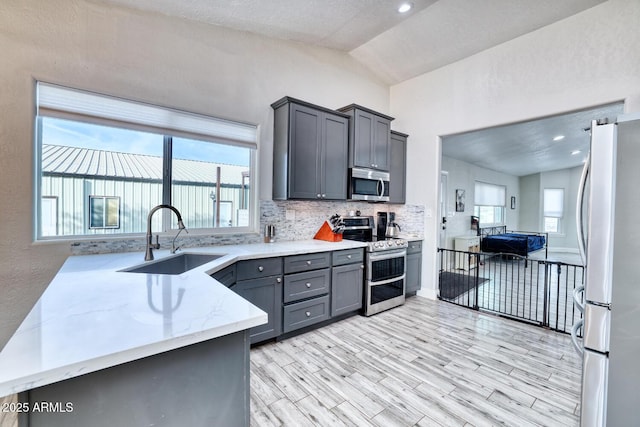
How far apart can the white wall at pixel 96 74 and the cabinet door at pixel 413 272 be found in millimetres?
2232

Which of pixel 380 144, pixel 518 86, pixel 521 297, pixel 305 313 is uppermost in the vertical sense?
pixel 518 86

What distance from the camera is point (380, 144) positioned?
12.6 feet

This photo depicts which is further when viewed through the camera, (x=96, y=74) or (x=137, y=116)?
(x=137, y=116)

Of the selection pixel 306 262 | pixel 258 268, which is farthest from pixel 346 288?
pixel 258 268

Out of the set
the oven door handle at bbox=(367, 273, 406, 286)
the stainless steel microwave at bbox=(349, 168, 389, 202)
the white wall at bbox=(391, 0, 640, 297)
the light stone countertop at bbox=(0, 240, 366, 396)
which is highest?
the white wall at bbox=(391, 0, 640, 297)

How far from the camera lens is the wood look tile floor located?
1.76 meters

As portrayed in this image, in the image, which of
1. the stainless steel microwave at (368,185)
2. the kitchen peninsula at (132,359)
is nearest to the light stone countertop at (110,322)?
the kitchen peninsula at (132,359)

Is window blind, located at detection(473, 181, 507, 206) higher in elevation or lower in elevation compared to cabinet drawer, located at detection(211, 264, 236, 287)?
higher

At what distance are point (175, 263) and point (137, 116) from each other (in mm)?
1351

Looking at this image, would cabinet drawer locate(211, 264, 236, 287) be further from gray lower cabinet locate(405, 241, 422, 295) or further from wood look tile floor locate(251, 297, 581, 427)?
gray lower cabinet locate(405, 241, 422, 295)

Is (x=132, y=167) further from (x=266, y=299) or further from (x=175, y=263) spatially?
(x=266, y=299)

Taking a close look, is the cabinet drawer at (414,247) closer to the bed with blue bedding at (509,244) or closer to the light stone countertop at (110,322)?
the light stone countertop at (110,322)

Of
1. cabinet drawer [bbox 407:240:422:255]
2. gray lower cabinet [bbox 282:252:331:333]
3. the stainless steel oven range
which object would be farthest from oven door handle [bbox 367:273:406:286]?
gray lower cabinet [bbox 282:252:331:333]

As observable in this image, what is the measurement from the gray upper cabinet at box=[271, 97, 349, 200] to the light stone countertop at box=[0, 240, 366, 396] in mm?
1720
